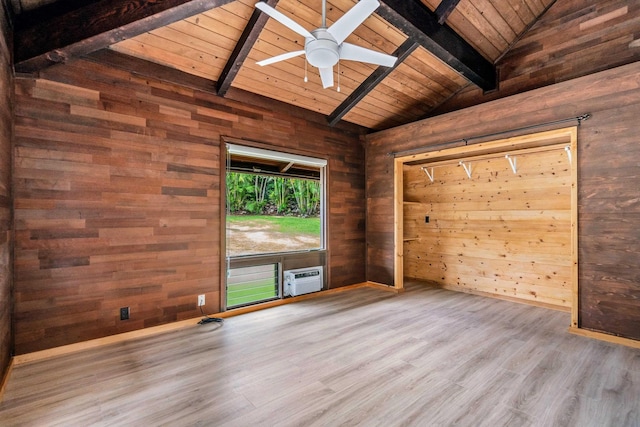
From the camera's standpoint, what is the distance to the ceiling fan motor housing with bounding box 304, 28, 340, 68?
89.3 inches

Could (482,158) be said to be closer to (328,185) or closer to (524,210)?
(524,210)

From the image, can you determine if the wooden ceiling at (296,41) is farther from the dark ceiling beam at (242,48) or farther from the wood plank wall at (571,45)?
the wood plank wall at (571,45)

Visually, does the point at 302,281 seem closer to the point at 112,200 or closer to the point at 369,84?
the point at 112,200

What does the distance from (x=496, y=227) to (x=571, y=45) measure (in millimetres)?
2659

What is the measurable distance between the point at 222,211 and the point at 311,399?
247 centimetres

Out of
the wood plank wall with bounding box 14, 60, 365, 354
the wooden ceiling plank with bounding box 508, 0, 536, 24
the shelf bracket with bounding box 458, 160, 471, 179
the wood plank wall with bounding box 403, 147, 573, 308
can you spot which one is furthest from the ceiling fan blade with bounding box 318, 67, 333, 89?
the shelf bracket with bounding box 458, 160, 471, 179

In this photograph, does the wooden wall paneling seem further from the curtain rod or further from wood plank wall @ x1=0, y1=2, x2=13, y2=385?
wood plank wall @ x1=0, y1=2, x2=13, y2=385

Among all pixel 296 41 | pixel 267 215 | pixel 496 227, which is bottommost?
pixel 496 227

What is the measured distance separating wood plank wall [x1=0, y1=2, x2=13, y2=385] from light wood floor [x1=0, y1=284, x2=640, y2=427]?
0.34 m

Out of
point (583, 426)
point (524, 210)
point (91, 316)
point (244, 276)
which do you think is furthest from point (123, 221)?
point (524, 210)

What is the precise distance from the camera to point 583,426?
71.4 inches

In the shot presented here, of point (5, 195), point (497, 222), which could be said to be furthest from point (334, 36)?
point (497, 222)

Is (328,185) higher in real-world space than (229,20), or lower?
lower

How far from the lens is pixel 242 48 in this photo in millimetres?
3189
